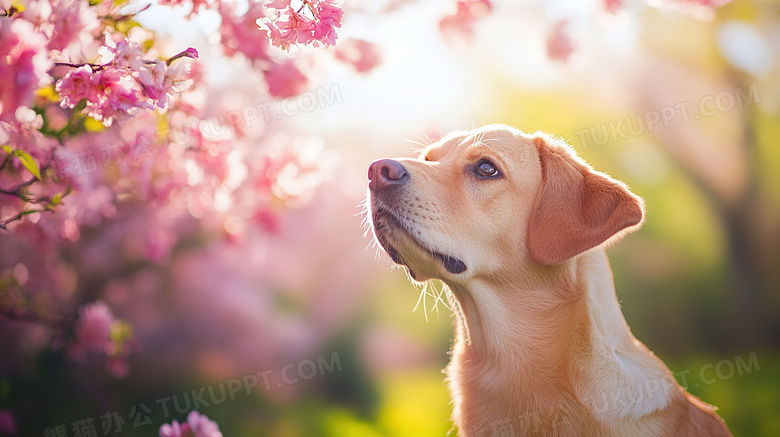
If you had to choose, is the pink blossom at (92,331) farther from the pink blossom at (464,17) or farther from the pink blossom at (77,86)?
the pink blossom at (464,17)

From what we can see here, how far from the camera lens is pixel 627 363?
8.40 ft

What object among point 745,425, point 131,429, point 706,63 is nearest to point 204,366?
point 131,429

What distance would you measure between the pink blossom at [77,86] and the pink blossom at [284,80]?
1738mm

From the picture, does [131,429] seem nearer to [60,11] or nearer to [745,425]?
[60,11]

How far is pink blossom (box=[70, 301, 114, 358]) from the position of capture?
407 centimetres

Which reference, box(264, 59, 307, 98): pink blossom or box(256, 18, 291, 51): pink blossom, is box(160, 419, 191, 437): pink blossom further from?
box(264, 59, 307, 98): pink blossom

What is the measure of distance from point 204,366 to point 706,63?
8.22m

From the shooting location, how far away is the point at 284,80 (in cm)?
365

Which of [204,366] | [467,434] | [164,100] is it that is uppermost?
[164,100]

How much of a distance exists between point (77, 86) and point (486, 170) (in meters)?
1.82

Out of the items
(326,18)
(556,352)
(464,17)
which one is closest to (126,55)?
(326,18)

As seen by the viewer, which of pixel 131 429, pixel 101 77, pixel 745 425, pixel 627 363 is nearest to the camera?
pixel 101 77

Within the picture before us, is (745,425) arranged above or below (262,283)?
above

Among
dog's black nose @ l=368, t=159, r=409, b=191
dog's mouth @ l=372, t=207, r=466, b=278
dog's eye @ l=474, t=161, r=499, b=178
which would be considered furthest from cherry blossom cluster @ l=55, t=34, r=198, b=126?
dog's eye @ l=474, t=161, r=499, b=178
